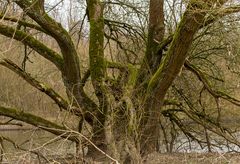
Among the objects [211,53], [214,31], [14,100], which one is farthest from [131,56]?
[14,100]

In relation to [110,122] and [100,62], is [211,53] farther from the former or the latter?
[110,122]

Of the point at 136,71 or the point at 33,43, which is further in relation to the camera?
the point at 136,71

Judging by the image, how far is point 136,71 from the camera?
372 inches

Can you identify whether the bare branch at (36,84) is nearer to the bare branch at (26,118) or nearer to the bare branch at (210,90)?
the bare branch at (26,118)

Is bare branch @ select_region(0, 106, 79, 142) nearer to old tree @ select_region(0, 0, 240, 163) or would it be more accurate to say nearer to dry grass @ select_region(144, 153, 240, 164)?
old tree @ select_region(0, 0, 240, 163)

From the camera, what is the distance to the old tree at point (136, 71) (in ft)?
25.2

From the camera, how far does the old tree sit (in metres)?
7.70

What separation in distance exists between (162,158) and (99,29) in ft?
9.04

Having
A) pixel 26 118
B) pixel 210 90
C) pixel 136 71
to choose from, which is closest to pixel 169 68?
pixel 136 71

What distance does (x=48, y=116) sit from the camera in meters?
10.5

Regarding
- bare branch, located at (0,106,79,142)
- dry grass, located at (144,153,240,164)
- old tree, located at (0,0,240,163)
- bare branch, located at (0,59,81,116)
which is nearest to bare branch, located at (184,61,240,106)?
old tree, located at (0,0,240,163)

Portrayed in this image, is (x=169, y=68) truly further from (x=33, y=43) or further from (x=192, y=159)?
(x=33, y=43)

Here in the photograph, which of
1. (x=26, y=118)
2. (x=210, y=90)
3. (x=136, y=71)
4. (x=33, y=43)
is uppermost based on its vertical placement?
(x=33, y=43)

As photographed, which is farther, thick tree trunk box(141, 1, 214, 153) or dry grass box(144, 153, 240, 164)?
dry grass box(144, 153, 240, 164)
